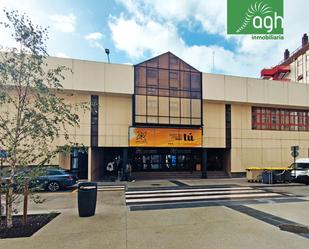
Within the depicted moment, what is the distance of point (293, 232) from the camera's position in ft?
19.7

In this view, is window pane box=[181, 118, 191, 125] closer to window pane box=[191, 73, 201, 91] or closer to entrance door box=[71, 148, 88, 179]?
window pane box=[191, 73, 201, 91]

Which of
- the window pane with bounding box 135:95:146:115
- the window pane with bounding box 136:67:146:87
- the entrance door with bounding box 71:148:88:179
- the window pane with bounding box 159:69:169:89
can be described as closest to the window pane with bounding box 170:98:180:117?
the window pane with bounding box 159:69:169:89

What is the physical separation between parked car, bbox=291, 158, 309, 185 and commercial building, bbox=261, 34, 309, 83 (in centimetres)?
2471

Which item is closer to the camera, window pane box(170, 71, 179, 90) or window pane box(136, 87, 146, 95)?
window pane box(136, 87, 146, 95)

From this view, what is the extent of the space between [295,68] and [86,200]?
4442 centimetres

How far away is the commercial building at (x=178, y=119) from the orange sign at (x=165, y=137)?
8cm

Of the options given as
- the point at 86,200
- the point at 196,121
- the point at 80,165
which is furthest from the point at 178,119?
the point at 86,200

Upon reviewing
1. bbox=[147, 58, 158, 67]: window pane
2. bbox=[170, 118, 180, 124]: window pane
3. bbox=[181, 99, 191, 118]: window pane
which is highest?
bbox=[147, 58, 158, 67]: window pane

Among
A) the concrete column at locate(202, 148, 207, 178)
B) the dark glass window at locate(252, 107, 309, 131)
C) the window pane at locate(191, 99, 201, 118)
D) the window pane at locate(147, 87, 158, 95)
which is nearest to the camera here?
the window pane at locate(147, 87, 158, 95)

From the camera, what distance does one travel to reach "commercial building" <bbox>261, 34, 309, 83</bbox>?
1505 inches

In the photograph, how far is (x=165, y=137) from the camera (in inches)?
803

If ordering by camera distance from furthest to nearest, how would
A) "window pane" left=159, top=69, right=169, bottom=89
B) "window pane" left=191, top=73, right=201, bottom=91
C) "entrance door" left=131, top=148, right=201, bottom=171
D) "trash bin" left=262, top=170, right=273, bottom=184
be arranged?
"entrance door" left=131, top=148, right=201, bottom=171 < "window pane" left=191, top=73, right=201, bottom=91 < "window pane" left=159, top=69, right=169, bottom=89 < "trash bin" left=262, top=170, right=273, bottom=184

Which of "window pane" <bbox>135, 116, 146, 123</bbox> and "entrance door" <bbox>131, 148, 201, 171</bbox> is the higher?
"window pane" <bbox>135, 116, 146, 123</bbox>

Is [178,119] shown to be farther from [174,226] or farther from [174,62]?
[174,226]
